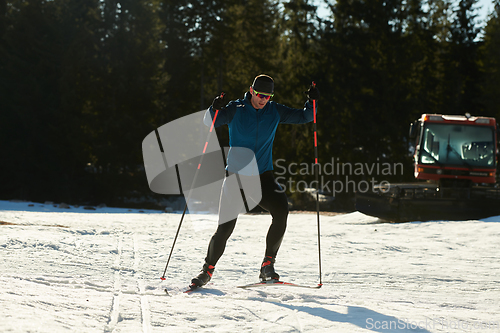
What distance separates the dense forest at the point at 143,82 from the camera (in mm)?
28781

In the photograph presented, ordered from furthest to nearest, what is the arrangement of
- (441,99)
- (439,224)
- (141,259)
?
(441,99), (439,224), (141,259)

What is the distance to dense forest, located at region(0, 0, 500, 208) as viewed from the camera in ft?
94.4

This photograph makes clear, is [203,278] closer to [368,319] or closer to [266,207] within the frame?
[266,207]

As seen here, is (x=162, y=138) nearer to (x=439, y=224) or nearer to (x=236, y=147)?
(x=439, y=224)

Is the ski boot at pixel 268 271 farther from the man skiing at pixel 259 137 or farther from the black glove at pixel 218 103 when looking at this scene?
the black glove at pixel 218 103

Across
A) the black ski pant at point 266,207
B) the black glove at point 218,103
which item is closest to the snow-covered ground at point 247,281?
the black ski pant at point 266,207

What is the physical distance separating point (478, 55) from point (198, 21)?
2354cm

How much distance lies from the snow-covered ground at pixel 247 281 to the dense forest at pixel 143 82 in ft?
66.8

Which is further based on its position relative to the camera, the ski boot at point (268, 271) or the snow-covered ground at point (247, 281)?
the ski boot at point (268, 271)

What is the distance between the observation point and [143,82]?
30.1 meters

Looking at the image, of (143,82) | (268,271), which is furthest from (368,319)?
(143,82)

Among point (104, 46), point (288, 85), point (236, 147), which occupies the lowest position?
point (236, 147)

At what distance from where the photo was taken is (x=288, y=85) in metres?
32.1

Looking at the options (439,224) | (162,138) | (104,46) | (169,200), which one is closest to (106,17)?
(104,46)
